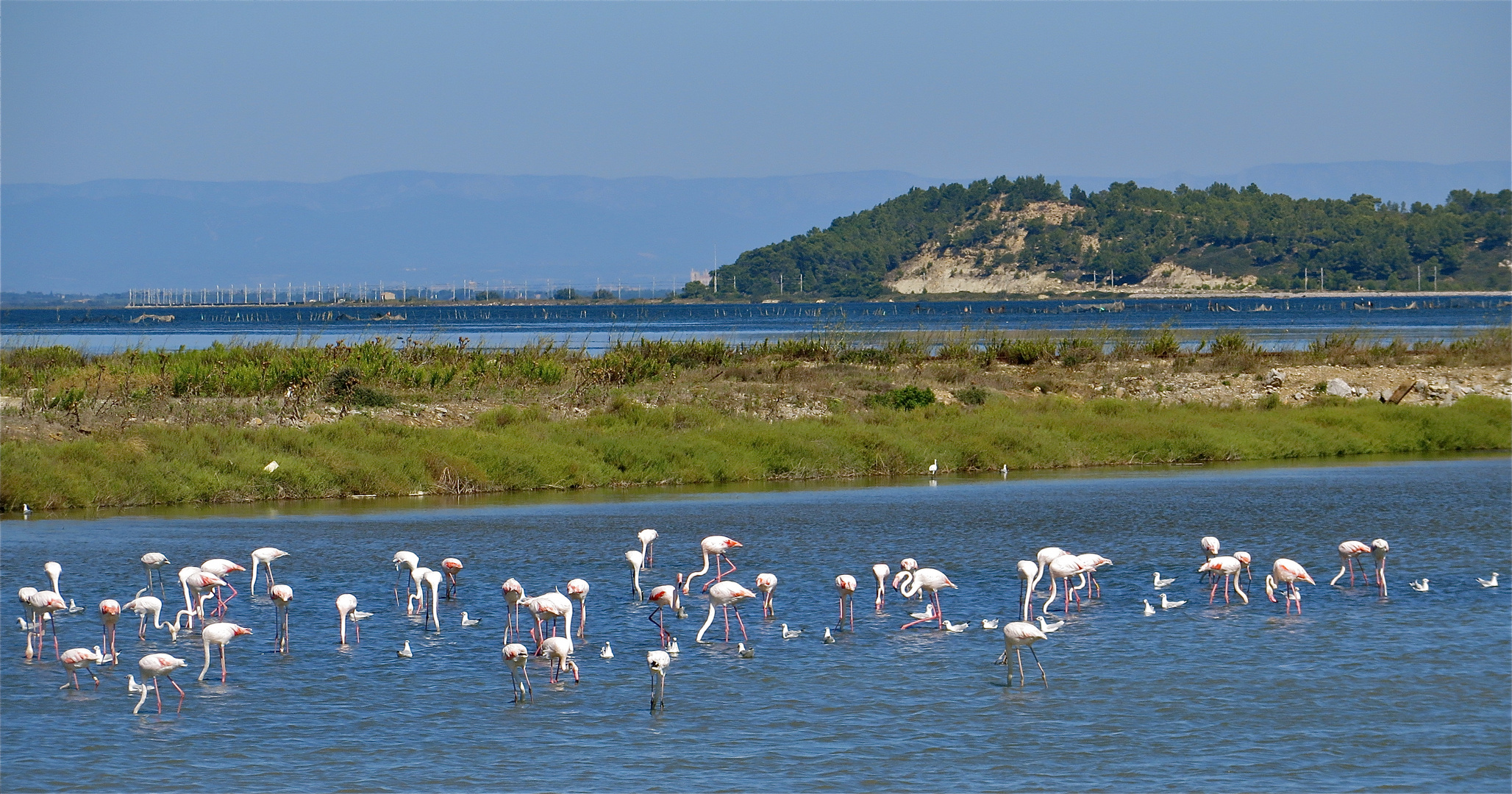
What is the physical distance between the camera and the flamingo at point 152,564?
14422 mm

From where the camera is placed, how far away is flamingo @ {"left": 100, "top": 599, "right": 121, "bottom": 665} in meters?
11.5

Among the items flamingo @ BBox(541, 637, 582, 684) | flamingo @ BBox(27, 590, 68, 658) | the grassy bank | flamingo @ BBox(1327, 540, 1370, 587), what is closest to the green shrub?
the grassy bank

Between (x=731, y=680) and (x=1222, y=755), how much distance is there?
3.74 m

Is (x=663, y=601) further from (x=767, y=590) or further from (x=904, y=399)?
(x=904, y=399)

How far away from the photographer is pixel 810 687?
1145cm

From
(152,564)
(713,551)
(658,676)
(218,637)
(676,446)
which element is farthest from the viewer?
(676,446)

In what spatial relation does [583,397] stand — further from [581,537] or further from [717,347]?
[581,537]

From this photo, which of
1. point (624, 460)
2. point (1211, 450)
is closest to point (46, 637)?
point (624, 460)

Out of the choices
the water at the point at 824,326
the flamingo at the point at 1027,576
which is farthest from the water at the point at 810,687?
the water at the point at 824,326

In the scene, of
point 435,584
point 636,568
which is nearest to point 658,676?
point 435,584

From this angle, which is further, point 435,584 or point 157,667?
point 435,584

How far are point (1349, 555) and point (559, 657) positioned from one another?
27.2 ft

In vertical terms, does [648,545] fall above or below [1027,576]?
below

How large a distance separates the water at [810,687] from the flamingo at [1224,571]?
26cm
